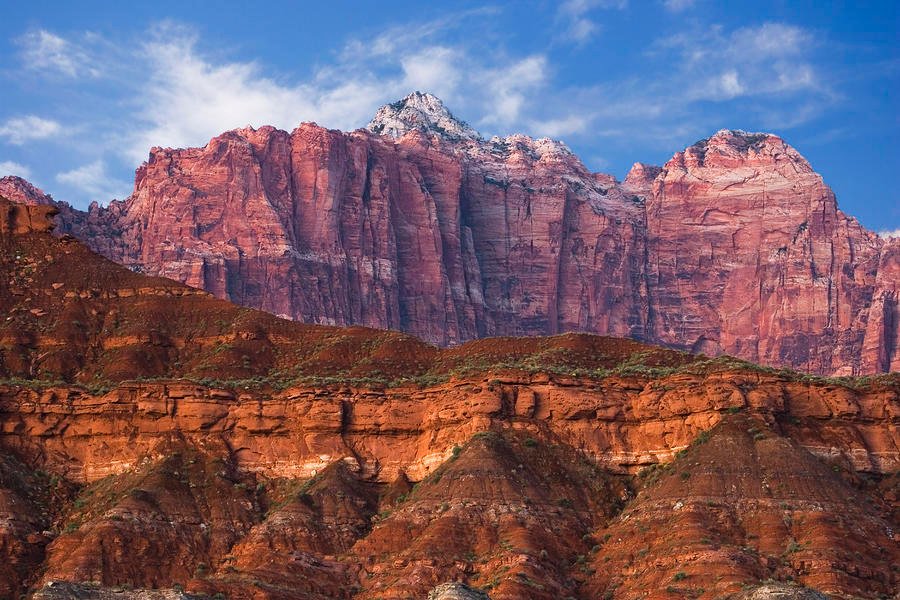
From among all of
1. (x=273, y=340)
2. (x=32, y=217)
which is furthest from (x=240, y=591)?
(x=32, y=217)

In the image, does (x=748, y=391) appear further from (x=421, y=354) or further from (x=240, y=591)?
(x=240, y=591)

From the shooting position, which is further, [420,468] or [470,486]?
[420,468]

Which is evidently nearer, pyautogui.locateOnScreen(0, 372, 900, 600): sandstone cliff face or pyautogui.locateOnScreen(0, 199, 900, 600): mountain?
pyautogui.locateOnScreen(0, 372, 900, 600): sandstone cliff face

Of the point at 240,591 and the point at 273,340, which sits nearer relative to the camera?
the point at 240,591

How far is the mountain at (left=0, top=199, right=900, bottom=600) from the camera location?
85.6 meters

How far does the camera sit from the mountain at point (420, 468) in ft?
281

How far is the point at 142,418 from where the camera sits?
104 metres

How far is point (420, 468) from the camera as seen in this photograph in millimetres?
101750

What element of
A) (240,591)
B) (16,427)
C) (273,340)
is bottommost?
(240,591)

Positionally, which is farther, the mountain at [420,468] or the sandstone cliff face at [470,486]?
the mountain at [420,468]

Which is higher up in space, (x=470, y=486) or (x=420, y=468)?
(x=420, y=468)

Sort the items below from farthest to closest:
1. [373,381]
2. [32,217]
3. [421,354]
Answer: [32,217]
[421,354]
[373,381]

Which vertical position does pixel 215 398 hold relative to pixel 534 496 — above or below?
above

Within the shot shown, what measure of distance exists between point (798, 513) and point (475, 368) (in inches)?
989
